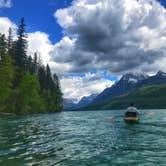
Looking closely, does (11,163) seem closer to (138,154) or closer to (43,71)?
(138,154)

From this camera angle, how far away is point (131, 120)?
58.3 meters

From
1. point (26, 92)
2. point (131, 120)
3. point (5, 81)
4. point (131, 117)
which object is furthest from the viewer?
point (26, 92)

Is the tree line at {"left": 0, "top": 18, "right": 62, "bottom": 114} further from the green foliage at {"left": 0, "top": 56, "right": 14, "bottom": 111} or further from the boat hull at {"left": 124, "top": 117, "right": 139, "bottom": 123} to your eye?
the boat hull at {"left": 124, "top": 117, "right": 139, "bottom": 123}

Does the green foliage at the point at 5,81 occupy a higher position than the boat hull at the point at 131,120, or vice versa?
the green foliage at the point at 5,81

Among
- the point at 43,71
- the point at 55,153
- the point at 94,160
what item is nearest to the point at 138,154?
the point at 94,160

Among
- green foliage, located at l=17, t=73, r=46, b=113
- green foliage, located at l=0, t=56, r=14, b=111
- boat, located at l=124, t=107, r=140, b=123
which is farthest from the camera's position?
green foliage, located at l=17, t=73, r=46, b=113

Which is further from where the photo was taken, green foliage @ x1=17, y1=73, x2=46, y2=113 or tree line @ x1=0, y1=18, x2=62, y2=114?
green foliage @ x1=17, y1=73, x2=46, y2=113

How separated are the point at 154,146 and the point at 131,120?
30.9 m

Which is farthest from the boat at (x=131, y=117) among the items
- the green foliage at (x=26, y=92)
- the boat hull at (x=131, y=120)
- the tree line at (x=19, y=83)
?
the green foliage at (x=26, y=92)

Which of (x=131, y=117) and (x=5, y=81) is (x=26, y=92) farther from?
(x=131, y=117)

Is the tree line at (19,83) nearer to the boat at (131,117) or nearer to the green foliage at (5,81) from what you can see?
the green foliage at (5,81)

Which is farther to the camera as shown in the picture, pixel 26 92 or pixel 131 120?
pixel 26 92

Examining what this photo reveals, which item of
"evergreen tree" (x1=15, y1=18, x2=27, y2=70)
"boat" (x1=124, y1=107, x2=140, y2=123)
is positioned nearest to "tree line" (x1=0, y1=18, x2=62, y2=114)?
"evergreen tree" (x1=15, y1=18, x2=27, y2=70)

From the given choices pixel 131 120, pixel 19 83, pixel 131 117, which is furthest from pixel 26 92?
pixel 131 120
